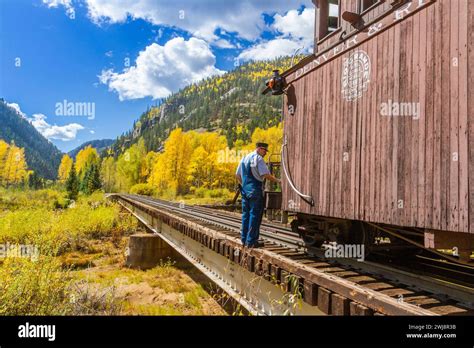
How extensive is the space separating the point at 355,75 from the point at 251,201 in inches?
113

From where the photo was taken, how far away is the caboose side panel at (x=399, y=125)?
362 centimetres

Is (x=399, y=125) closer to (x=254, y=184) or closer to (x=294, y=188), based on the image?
(x=294, y=188)

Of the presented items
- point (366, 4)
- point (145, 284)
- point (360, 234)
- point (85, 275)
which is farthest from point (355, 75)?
point (85, 275)

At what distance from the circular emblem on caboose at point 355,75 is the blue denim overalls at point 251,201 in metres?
2.23

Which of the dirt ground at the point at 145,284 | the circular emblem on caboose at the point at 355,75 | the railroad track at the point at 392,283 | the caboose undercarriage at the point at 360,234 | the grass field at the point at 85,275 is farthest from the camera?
the dirt ground at the point at 145,284

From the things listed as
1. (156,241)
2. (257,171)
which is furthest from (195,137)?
(257,171)

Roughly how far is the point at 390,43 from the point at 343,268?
342cm

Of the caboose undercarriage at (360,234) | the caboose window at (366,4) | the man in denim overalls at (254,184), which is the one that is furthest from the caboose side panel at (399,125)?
the man in denim overalls at (254,184)

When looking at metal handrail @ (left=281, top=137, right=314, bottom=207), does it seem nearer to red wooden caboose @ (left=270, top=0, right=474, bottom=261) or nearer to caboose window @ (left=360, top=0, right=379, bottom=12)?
red wooden caboose @ (left=270, top=0, right=474, bottom=261)

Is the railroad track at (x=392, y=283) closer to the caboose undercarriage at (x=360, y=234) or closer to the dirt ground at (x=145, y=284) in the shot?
the caboose undercarriage at (x=360, y=234)

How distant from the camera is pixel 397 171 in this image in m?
4.43

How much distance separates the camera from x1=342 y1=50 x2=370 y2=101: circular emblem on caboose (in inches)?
201

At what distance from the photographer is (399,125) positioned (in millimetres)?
4406
